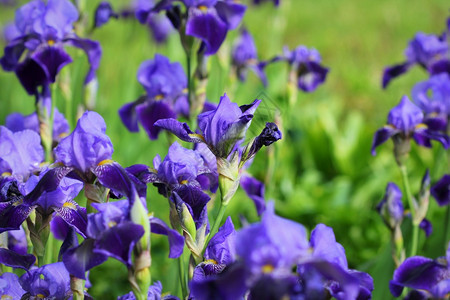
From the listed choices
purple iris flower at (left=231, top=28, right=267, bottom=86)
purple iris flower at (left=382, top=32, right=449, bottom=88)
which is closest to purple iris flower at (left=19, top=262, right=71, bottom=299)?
purple iris flower at (left=231, top=28, right=267, bottom=86)

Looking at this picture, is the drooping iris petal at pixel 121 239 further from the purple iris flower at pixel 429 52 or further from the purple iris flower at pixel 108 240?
the purple iris flower at pixel 429 52

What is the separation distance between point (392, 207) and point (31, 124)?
46.5 inches

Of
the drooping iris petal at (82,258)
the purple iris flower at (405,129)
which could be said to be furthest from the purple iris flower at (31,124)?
the purple iris flower at (405,129)

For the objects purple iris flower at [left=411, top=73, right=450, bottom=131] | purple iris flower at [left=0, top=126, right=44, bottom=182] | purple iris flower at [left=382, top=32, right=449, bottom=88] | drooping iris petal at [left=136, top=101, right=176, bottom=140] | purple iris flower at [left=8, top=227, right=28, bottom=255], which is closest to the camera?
purple iris flower at [left=0, top=126, right=44, bottom=182]

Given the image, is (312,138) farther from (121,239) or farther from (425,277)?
(121,239)

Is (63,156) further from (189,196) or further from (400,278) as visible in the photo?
(400,278)

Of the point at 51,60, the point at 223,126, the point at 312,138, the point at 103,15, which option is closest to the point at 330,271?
the point at 223,126

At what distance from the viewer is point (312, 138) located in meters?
3.65

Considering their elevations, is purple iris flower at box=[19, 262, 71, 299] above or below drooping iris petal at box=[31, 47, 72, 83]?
below

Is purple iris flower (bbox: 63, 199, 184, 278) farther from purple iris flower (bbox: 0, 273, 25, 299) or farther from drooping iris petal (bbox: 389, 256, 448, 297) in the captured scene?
drooping iris petal (bbox: 389, 256, 448, 297)

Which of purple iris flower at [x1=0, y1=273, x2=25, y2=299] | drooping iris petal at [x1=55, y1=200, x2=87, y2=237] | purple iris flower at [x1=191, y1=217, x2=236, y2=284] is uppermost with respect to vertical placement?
drooping iris petal at [x1=55, y1=200, x2=87, y2=237]

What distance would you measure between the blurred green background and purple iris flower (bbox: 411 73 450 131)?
0.59 ft

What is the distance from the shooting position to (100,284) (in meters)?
2.46

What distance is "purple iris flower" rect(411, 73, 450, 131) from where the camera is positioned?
2.00 meters
